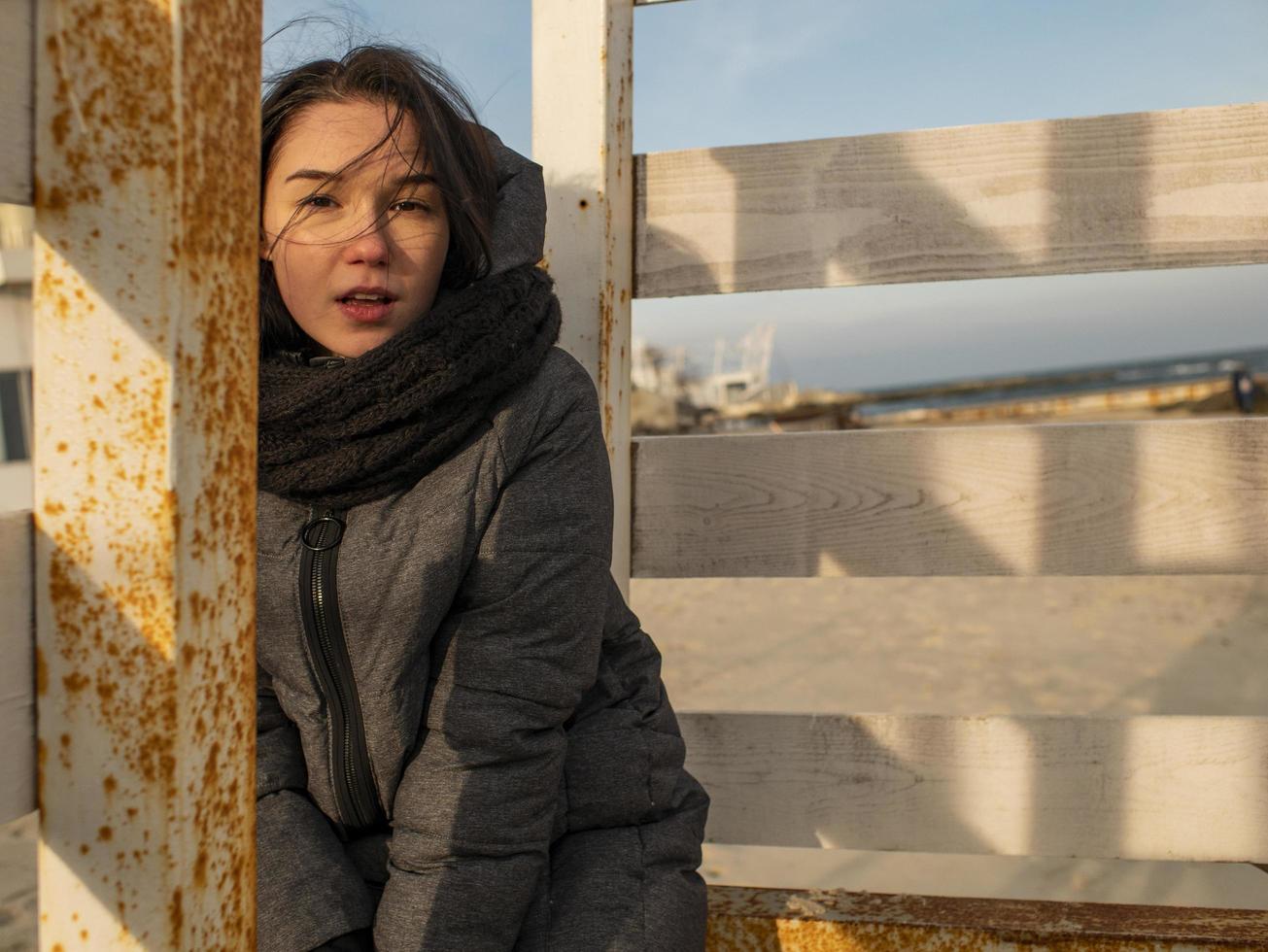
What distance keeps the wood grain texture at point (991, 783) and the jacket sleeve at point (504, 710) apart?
1.90 feet

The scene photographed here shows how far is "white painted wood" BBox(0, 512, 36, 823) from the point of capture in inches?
22.4

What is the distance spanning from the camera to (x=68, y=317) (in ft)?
1.90

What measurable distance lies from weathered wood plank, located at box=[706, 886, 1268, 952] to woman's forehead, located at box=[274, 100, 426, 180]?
1180 millimetres

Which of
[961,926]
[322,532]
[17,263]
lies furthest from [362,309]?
[17,263]

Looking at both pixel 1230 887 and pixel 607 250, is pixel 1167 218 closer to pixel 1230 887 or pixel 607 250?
pixel 607 250

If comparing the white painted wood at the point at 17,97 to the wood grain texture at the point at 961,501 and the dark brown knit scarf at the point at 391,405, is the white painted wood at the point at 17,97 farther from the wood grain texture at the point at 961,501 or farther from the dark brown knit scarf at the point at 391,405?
the wood grain texture at the point at 961,501

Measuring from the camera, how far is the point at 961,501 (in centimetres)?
179

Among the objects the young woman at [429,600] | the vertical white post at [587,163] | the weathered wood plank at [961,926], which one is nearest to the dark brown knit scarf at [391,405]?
the young woman at [429,600]

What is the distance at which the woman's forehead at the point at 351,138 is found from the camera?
4.65ft

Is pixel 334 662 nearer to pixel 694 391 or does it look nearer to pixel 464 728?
pixel 464 728

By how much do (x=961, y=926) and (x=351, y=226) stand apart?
1298 mm

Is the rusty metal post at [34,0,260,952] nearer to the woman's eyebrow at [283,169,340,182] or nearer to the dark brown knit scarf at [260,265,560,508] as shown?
the dark brown knit scarf at [260,265,560,508]

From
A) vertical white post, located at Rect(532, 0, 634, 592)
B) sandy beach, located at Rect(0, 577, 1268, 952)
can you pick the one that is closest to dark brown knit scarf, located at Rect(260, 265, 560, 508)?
vertical white post, located at Rect(532, 0, 634, 592)

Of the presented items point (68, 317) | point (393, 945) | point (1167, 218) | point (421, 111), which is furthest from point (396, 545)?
point (1167, 218)
